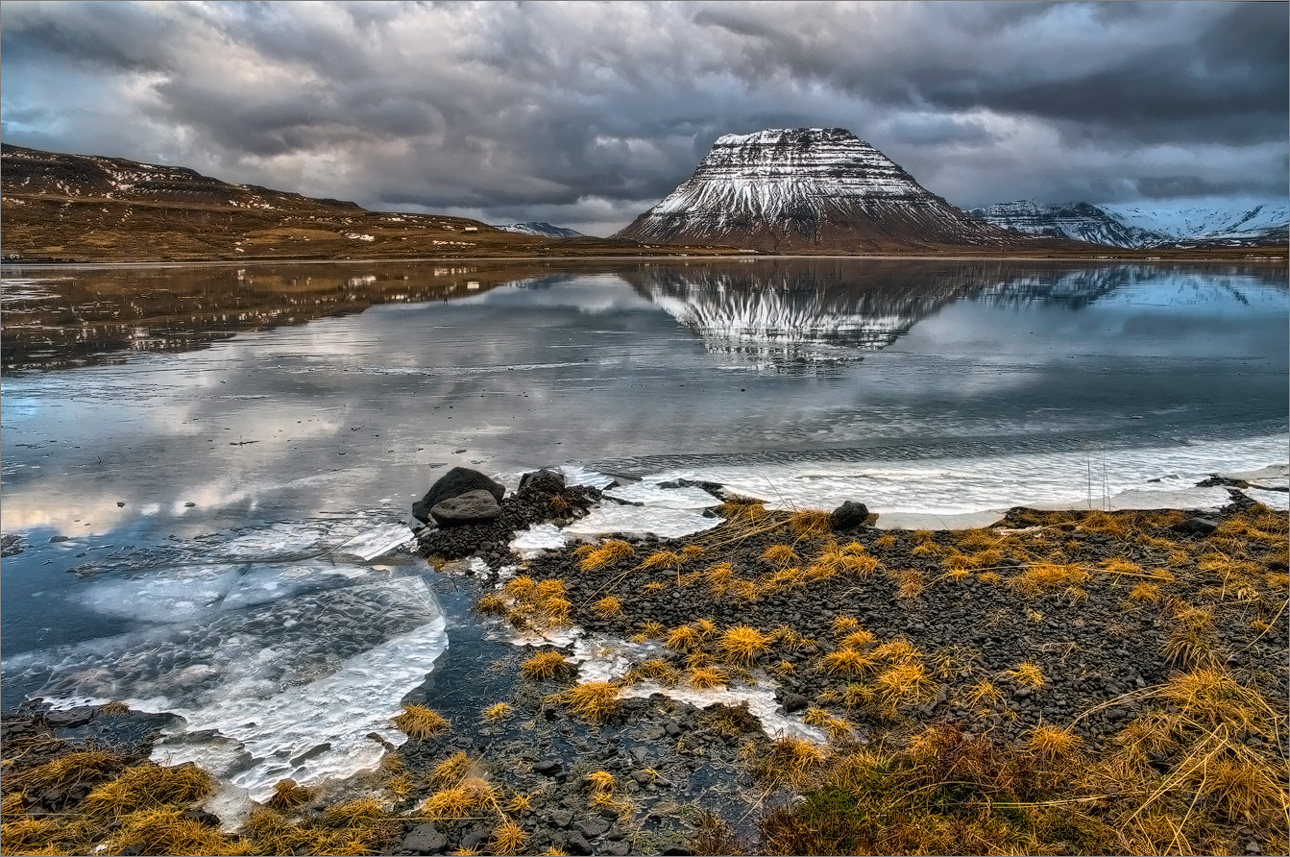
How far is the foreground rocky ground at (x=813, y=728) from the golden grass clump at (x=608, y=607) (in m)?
0.04

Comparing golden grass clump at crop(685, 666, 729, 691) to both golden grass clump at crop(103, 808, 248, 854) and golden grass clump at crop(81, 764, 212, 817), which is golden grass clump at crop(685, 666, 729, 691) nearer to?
golden grass clump at crop(103, 808, 248, 854)

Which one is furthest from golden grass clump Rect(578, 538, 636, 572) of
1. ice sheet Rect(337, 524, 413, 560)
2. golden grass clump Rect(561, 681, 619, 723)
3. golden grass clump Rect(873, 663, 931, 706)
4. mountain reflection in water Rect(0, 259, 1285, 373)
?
mountain reflection in water Rect(0, 259, 1285, 373)

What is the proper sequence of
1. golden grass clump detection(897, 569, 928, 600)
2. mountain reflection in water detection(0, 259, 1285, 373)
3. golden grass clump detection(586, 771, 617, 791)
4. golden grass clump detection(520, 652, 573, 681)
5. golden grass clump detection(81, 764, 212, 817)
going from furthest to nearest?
mountain reflection in water detection(0, 259, 1285, 373), golden grass clump detection(897, 569, 928, 600), golden grass clump detection(520, 652, 573, 681), golden grass clump detection(586, 771, 617, 791), golden grass clump detection(81, 764, 212, 817)

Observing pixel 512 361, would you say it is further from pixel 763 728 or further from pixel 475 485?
pixel 763 728

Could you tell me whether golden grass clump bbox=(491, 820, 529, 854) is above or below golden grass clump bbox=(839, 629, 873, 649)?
below

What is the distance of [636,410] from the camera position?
22.8m

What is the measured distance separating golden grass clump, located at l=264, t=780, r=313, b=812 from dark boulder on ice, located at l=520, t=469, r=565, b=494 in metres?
8.10

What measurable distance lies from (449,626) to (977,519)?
9.56m

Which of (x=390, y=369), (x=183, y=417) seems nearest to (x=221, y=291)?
(x=390, y=369)

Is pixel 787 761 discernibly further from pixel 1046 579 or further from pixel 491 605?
pixel 1046 579

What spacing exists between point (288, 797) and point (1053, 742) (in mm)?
7419

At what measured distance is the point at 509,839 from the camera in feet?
22.2

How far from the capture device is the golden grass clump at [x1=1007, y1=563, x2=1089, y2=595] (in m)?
11.5

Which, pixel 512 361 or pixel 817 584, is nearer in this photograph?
pixel 817 584
